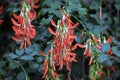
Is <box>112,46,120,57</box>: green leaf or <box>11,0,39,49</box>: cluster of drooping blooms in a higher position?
<box>11,0,39,49</box>: cluster of drooping blooms

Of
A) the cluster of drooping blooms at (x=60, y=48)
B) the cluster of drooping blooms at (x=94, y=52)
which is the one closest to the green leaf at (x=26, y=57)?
the cluster of drooping blooms at (x=60, y=48)

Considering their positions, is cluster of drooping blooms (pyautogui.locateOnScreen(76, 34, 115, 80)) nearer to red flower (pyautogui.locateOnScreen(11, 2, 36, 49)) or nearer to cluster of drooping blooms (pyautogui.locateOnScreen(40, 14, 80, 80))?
cluster of drooping blooms (pyautogui.locateOnScreen(40, 14, 80, 80))

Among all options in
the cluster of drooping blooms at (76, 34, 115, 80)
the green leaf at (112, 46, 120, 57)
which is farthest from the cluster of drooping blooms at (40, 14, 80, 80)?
the green leaf at (112, 46, 120, 57)

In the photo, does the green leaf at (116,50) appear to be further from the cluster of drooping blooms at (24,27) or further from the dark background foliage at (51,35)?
the cluster of drooping blooms at (24,27)

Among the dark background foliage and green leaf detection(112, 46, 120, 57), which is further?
the dark background foliage

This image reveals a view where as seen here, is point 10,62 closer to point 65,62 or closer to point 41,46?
point 41,46

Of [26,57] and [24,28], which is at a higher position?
[24,28]

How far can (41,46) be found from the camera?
6.33 ft

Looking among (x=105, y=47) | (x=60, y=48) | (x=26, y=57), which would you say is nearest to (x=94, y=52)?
(x=105, y=47)

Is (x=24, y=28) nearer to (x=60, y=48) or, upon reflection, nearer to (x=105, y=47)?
(x=60, y=48)

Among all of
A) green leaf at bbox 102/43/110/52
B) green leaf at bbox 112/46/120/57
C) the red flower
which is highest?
the red flower

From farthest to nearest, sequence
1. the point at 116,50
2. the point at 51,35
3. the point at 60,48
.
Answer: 1. the point at 51,35
2. the point at 116,50
3. the point at 60,48

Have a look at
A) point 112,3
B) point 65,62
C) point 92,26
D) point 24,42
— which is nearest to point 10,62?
point 24,42

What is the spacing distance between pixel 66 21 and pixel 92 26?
0.35 m
